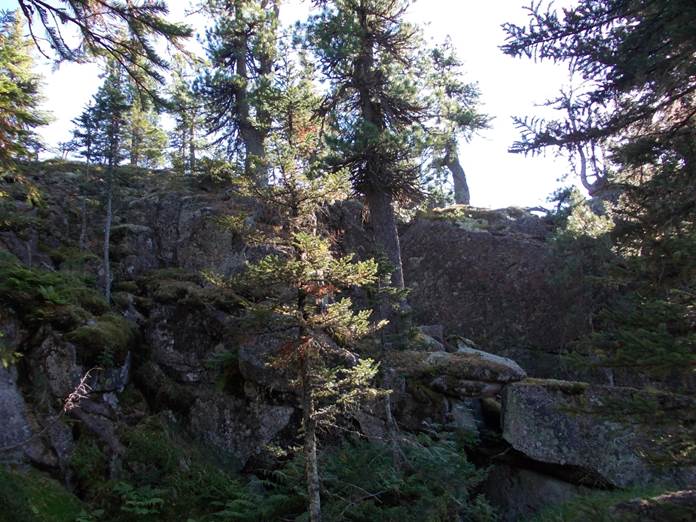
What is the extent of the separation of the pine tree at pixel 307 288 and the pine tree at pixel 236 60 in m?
10.9

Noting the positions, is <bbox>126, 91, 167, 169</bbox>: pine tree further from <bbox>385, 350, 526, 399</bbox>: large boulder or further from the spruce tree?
the spruce tree

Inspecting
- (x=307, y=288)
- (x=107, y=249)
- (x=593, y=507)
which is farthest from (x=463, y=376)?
(x=107, y=249)

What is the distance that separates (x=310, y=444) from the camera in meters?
7.21

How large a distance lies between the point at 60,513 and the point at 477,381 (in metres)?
8.69

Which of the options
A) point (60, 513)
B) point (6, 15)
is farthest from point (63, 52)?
point (60, 513)

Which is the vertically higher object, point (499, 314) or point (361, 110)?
point (361, 110)

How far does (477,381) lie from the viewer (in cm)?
1188

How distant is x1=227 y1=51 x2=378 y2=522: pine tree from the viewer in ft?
23.8

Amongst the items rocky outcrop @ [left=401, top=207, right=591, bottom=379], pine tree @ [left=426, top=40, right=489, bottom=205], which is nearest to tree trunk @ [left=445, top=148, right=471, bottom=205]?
rocky outcrop @ [left=401, top=207, right=591, bottom=379]

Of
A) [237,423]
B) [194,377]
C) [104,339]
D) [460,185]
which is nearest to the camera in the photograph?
[104,339]

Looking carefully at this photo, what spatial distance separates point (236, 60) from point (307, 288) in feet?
52.6

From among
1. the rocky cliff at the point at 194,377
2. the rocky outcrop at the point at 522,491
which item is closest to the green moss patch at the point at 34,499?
the rocky cliff at the point at 194,377

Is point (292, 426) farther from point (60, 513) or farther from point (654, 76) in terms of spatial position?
point (654, 76)

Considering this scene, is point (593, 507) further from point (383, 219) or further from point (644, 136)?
point (383, 219)
